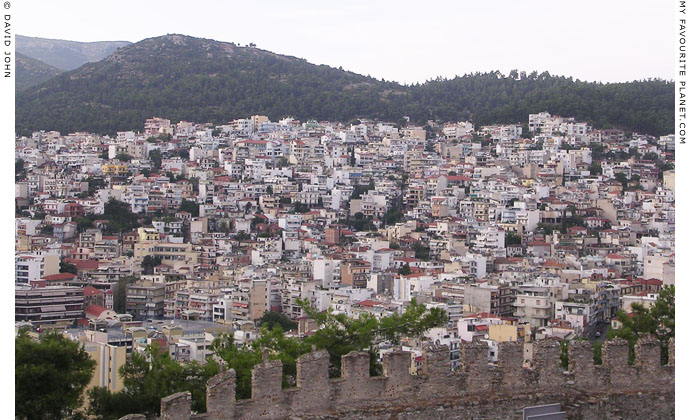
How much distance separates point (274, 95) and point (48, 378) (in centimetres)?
9621

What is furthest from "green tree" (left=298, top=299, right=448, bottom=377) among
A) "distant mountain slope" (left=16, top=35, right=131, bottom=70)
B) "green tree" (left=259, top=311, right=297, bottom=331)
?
"distant mountain slope" (left=16, top=35, right=131, bottom=70)

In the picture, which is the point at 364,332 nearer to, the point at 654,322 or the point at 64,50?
the point at 654,322

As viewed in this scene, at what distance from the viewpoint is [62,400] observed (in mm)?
8367

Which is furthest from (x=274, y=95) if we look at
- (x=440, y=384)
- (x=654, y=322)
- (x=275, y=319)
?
(x=440, y=384)

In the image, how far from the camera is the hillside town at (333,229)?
37.3 metres

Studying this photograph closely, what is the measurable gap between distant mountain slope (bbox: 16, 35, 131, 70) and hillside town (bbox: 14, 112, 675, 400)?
63.4 metres

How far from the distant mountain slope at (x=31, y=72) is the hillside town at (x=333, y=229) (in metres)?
29.8

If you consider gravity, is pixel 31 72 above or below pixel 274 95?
above

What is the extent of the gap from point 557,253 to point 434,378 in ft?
145

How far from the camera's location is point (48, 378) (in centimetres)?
838

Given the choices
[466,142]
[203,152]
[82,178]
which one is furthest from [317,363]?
[466,142]

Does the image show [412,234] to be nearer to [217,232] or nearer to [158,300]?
[217,232]

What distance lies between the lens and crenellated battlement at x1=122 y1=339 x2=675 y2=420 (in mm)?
7422

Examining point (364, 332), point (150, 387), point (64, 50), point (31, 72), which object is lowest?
point (150, 387)
